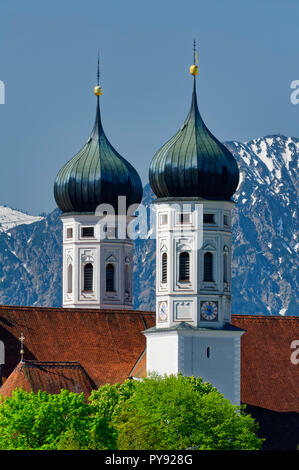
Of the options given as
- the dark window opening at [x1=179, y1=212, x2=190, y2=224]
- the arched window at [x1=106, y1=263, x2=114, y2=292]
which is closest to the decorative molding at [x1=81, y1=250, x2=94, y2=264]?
the arched window at [x1=106, y1=263, x2=114, y2=292]

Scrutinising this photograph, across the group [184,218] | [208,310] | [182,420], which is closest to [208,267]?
[208,310]

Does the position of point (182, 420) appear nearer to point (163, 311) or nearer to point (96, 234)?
point (163, 311)

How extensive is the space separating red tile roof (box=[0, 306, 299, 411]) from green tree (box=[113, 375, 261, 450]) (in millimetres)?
10645

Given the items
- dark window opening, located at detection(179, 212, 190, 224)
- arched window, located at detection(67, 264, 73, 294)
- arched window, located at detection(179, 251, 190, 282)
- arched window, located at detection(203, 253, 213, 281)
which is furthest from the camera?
arched window, located at detection(67, 264, 73, 294)

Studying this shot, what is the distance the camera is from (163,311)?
8269 cm

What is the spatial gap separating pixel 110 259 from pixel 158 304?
1004 cm

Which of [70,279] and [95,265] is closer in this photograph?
[95,265]

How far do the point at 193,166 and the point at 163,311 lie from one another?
22.2 ft

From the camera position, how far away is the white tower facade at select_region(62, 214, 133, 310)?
92375 millimetres

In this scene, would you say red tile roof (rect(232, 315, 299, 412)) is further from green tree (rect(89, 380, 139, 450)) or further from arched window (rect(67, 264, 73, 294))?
arched window (rect(67, 264, 73, 294))

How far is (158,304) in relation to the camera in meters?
83.1

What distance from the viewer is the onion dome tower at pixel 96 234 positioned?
92500mm
